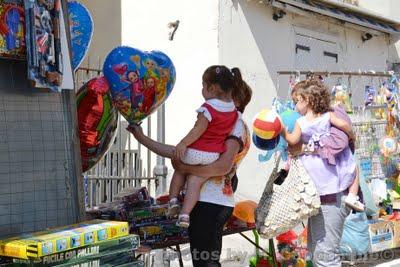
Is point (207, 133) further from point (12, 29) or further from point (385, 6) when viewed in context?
point (385, 6)

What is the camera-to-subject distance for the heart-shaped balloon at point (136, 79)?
3.72m

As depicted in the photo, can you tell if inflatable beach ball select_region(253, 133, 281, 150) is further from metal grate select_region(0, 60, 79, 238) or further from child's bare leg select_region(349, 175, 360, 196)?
metal grate select_region(0, 60, 79, 238)

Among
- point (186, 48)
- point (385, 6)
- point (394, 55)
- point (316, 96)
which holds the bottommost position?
point (316, 96)

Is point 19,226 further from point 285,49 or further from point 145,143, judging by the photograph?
point 285,49

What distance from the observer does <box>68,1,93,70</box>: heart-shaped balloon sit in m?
3.75

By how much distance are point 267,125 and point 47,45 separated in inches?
68.9

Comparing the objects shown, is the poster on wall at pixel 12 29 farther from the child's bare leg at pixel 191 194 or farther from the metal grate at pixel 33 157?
the child's bare leg at pixel 191 194

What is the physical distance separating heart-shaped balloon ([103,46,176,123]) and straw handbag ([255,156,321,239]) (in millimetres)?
1137

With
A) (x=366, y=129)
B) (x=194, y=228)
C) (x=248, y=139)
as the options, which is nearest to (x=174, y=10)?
(x=366, y=129)

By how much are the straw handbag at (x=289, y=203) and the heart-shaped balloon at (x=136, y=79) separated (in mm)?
1137

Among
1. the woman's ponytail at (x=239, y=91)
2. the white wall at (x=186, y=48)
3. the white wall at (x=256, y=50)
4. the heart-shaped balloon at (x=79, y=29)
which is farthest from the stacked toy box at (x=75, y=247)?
the white wall at (x=256, y=50)

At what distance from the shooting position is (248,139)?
4.15m

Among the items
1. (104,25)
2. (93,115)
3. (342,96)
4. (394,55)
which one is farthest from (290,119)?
(394,55)

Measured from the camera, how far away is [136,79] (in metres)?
3.75
